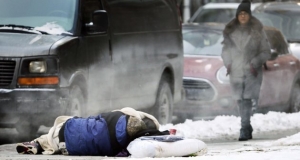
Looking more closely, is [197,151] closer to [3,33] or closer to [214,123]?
[3,33]

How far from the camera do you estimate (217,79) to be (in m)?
17.3

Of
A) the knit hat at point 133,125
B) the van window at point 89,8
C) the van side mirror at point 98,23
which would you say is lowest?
the knit hat at point 133,125

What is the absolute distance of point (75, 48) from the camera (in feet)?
42.3

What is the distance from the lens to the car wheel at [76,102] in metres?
12.6

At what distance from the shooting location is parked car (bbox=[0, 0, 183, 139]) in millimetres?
12477

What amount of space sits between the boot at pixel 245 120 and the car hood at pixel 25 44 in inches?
100

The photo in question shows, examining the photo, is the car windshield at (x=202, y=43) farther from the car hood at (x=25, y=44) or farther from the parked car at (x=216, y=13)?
the car hood at (x=25, y=44)

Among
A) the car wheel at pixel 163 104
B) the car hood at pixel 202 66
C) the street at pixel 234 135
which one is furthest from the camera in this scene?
the car hood at pixel 202 66

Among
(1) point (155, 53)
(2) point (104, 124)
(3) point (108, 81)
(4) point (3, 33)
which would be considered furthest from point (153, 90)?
(2) point (104, 124)

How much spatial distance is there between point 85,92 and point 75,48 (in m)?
0.50

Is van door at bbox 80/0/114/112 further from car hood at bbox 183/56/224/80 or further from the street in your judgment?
car hood at bbox 183/56/224/80

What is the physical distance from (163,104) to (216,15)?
851 cm

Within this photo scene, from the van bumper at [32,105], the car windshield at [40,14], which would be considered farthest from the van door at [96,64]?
the van bumper at [32,105]

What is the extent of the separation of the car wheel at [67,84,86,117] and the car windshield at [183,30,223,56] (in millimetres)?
5358
